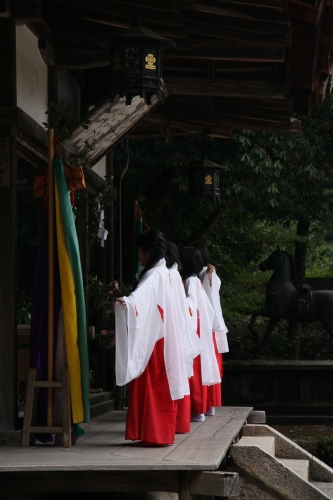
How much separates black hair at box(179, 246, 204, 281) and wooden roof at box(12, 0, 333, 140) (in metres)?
1.71

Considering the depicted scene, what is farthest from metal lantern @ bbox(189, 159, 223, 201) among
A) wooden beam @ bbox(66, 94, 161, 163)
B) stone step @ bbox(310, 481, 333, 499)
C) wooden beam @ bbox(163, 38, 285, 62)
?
stone step @ bbox(310, 481, 333, 499)

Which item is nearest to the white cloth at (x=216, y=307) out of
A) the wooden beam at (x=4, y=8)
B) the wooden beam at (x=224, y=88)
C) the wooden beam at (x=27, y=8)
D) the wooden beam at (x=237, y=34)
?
the wooden beam at (x=224, y=88)

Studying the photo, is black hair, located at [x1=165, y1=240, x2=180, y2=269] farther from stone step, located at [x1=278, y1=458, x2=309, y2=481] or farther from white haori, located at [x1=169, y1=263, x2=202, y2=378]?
stone step, located at [x1=278, y1=458, x2=309, y2=481]

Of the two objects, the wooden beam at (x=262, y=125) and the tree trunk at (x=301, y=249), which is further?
the tree trunk at (x=301, y=249)

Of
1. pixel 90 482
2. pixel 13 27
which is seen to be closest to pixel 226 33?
pixel 13 27

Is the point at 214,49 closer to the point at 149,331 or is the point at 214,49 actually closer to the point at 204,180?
the point at 149,331

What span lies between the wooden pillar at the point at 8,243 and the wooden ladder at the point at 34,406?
339 mm

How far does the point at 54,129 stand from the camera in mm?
6234

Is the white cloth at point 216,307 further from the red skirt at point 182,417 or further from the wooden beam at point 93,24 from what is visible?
the wooden beam at point 93,24

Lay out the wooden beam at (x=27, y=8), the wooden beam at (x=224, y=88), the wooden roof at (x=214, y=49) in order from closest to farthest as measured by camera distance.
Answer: the wooden beam at (x=27, y=8), the wooden roof at (x=214, y=49), the wooden beam at (x=224, y=88)

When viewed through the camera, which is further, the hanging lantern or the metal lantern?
the metal lantern

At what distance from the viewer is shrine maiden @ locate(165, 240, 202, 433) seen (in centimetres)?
660

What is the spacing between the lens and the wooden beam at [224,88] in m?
8.96

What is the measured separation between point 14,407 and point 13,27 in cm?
268
